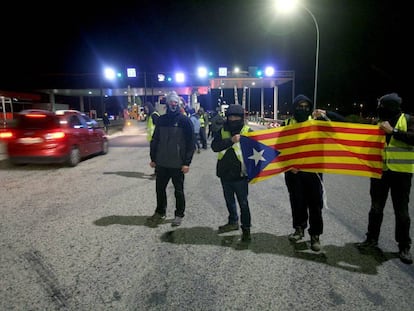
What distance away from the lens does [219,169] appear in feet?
14.9

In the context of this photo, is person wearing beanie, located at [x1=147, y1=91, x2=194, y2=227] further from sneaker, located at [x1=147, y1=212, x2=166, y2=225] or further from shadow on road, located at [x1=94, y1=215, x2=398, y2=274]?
shadow on road, located at [x1=94, y1=215, x2=398, y2=274]

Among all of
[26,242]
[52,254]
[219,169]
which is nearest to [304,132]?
[219,169]

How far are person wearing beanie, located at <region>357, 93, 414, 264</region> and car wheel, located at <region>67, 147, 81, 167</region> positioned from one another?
8.74 m

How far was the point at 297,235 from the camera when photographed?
4.45m

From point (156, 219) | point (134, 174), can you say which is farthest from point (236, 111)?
point (134, 174)

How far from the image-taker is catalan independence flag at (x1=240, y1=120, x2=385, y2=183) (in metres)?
4.20

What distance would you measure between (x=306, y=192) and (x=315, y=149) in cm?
56

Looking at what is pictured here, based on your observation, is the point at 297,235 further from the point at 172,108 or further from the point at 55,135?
the point at 55,135

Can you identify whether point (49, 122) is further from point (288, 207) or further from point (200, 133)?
point (288, 207)

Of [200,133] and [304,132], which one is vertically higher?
[304,132]

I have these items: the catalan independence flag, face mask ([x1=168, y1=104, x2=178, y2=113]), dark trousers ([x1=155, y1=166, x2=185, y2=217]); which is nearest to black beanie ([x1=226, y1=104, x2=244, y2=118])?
the catalan independence flag

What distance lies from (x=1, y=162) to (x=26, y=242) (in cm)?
802

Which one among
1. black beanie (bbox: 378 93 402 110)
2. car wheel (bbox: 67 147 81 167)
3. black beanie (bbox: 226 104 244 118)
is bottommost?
car wheel (bbox: 67 147 81 167)

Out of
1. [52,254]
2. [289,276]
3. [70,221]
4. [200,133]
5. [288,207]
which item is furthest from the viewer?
[200,133]
